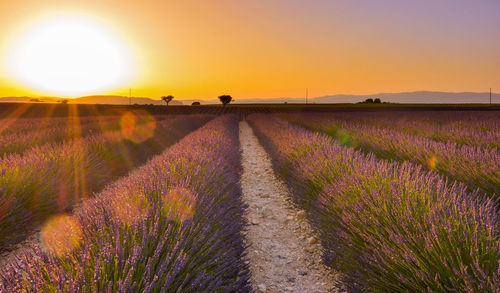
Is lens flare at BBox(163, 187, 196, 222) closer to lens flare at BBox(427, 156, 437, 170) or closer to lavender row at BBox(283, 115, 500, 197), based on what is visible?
lavender row at BBox(283, 115, 500, 197)

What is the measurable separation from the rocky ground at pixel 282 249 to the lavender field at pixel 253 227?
17 millimetres

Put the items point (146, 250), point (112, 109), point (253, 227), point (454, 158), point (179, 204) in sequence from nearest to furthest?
1. point (146, 250)
2. point (179, 204)
3. point (253, 227)
4. point (454, 158)
5. point (112, 109)

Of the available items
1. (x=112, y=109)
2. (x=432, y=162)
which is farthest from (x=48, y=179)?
(x=112, y=109)

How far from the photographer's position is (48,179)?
4.32 metres

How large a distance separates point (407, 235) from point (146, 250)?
1.71 meters

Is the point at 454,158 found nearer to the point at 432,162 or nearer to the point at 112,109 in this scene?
the point at 432,162

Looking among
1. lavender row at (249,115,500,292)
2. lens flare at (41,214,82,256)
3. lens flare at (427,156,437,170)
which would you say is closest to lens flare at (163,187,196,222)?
lens flare at (41,214,82,256)

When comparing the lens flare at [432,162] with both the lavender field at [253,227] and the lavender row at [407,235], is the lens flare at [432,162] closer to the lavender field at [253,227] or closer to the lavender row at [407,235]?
the lavender field at [253,227]

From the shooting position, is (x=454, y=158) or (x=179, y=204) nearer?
(x=179, y=204)

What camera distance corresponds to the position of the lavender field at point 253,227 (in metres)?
1.50

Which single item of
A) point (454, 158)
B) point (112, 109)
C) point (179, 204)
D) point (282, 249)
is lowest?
point (282, 249)

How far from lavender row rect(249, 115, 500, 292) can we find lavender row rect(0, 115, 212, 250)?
3672 mm

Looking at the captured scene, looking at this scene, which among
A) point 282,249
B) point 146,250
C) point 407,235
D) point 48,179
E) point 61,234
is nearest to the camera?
point 146,250

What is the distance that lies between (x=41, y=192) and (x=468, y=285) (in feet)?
15.9
